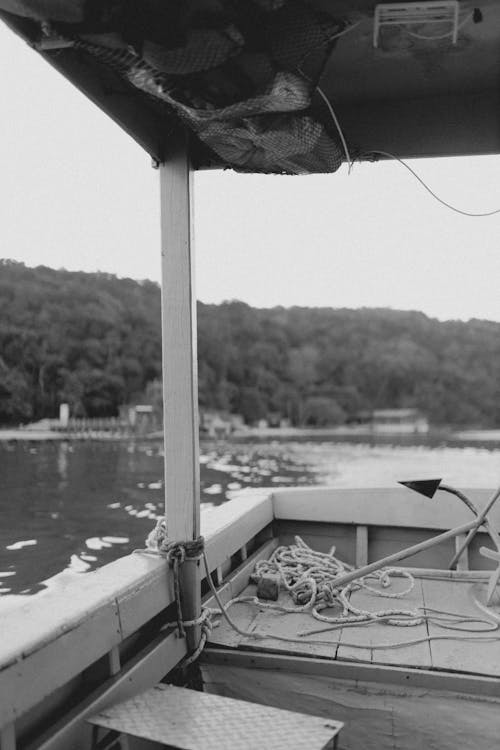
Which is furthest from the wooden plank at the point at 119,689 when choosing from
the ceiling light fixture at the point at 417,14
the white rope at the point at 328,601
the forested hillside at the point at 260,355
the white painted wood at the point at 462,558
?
the forested hillside at the point at 260,355

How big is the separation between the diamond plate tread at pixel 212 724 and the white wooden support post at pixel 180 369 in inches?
14.9

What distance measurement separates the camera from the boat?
3.79 feet

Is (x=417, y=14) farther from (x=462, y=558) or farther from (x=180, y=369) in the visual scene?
(x=462, y=558)

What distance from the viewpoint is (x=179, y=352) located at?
1714 millimetres

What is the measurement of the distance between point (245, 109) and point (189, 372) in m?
0.69

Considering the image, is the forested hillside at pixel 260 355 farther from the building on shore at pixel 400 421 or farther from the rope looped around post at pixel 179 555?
the rope looped around post at pixel 179 555

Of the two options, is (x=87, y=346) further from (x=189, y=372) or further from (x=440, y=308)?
(x=440, y=308)

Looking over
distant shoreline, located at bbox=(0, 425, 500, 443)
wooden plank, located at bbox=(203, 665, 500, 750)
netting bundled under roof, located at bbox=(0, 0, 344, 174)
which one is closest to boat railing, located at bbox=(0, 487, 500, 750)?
wooden plank, located at bbox=(203, 665, 500, 750)

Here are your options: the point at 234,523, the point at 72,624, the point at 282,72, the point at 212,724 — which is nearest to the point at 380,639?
the point at 234,523

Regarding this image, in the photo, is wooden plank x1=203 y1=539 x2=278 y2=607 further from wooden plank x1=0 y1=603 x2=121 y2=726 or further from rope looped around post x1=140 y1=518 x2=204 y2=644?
wooden plank x1=0 y1=603 x2=121 y2=726

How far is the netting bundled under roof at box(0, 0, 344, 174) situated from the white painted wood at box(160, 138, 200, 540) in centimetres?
26

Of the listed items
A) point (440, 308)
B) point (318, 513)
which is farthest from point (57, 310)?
point (440, 308)

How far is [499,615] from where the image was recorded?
204 centimetres

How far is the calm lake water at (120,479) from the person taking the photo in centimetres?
1603
